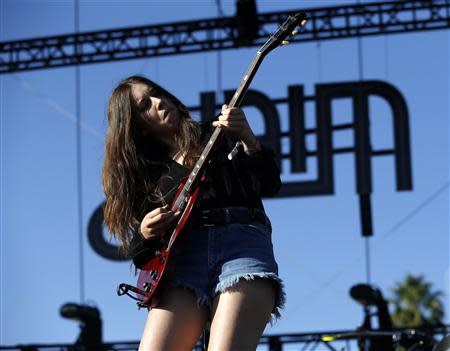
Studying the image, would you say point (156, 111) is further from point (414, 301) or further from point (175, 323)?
point (414, 301)

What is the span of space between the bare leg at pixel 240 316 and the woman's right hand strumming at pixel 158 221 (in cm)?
28

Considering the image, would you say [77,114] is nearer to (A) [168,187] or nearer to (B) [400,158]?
(B) [400,158]

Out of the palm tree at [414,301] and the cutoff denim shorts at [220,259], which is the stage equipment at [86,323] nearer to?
the cutoff denim shorts at [220,259]

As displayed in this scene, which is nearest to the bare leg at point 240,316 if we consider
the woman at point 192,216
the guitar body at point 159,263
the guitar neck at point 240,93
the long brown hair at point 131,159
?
the woman at point 192,216

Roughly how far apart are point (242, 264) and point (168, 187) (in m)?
0.40

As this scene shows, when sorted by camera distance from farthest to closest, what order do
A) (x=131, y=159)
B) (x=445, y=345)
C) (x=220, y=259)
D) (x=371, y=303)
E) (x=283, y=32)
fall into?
(x=371, y=303), (x=445, y=345), (x=131, y=159), (x=283, y=32), (x=220, y=259)

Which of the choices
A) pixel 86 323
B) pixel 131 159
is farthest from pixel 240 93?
pixel 86 323

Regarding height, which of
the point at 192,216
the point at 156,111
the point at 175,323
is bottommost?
the point at 175,323

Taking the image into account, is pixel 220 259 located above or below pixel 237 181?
below

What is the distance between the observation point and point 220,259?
2.90m

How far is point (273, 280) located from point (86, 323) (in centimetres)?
755

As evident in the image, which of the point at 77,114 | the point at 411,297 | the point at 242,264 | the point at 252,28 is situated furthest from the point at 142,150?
the point at 411,297

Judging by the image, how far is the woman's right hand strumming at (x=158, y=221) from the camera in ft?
9.75

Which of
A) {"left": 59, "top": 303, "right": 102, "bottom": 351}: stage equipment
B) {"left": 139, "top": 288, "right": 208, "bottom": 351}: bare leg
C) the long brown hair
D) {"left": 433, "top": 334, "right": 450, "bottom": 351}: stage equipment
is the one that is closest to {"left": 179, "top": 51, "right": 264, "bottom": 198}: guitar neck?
the long brown hair
